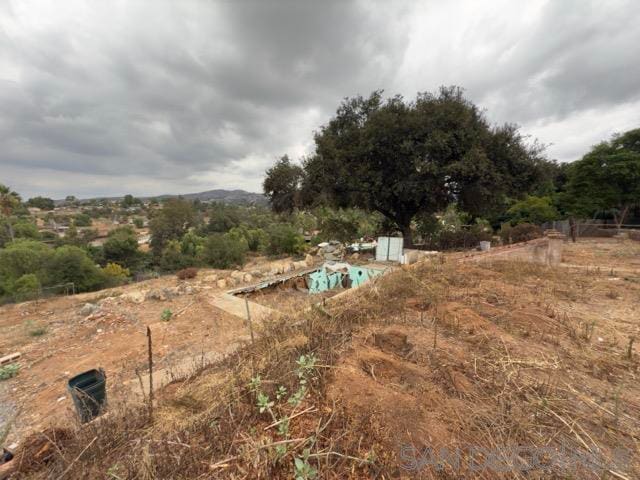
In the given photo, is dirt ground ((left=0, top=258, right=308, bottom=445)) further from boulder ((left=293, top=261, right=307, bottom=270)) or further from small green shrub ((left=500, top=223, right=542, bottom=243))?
small green shrub ((left=500, top=223, right=542, bottom=243))

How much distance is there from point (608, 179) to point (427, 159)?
1594 centimetres

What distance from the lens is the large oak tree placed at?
350 inches

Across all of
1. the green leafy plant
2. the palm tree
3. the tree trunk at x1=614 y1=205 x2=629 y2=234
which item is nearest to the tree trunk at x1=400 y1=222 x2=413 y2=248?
the green leafy plant

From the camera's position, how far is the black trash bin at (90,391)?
2662 mm

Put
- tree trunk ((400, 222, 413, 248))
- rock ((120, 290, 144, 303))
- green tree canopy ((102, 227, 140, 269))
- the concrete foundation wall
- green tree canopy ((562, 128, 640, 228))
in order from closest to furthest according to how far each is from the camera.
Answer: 1. rock ((120, 290, 144, 303))
2. the concrete foundation wall
3. tree trunk ((400, 222, 413, 248))
4. green tree canopy ((562, 128, 640, 228))
5. green tree canopy ((102, 227, 140, 269))

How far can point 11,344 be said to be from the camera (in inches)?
203

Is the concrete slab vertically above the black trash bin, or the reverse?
the black trash bin

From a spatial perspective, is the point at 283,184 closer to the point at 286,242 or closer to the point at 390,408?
the point at 286,242

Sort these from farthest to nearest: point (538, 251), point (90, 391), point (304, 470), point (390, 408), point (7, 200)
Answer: point (7, 200) < point (538, 251) < point (90, 391) < point (390, 408) < point (304, 470)

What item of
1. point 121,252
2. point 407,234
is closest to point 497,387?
point 407,234

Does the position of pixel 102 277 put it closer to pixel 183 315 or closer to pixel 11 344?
pixel 11 344

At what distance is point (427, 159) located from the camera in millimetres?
9133

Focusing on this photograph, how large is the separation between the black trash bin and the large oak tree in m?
8.61

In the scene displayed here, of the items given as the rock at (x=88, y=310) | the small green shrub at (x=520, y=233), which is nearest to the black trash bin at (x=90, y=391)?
the rock at (x=88, y=310)
